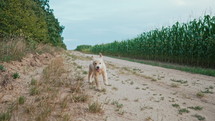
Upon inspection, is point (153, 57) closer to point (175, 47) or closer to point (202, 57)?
point (175, 47)

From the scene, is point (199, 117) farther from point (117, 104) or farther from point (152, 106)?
point (117, 104)

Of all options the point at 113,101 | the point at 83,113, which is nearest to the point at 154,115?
the point at 113,101

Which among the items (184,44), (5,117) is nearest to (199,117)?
(5,117)

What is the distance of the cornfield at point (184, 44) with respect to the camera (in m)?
17.3

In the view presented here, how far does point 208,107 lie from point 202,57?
1399 centimetres

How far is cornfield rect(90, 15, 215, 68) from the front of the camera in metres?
17.3

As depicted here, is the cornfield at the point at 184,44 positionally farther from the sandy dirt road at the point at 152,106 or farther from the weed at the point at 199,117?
the weed at the point at 199,117

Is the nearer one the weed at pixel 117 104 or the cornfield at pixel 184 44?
the weed at pixel 117 104

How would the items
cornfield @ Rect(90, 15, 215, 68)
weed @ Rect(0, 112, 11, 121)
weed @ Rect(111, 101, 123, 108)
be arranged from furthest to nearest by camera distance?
cornfield @ Rect(90, 15, 215, 68), weed @ Rect(111, 101, 123, 108), weed @ Rect(0, 112, 11, 121)

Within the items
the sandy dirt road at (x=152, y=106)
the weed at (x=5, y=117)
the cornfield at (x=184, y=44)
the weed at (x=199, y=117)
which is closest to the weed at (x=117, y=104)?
the sandy dirt road at (x=152, y=106)

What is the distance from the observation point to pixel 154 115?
14.4ft

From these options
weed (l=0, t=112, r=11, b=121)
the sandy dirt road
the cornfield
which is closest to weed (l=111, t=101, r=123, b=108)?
the sandy dirt road

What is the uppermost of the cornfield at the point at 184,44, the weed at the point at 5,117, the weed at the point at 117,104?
the cornfield at the point at 184,44

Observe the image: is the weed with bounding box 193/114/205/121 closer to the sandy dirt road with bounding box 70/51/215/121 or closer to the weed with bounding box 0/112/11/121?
the sandy dirt road with bounding box 70/51/215/121
